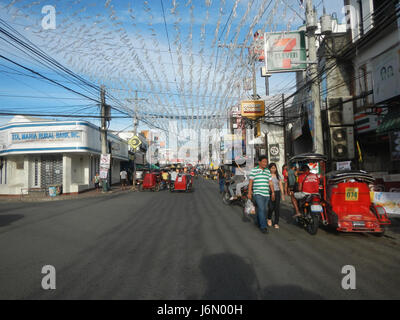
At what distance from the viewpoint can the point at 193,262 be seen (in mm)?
4445

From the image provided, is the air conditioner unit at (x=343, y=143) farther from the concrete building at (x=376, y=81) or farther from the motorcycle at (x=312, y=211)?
the motorcycle at (x=312, y=211)

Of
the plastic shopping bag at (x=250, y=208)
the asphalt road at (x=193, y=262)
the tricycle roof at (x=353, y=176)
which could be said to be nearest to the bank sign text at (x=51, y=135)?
the asphalt road at (x=193, y=262)

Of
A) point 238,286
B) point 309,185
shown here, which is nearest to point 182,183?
point 309,185

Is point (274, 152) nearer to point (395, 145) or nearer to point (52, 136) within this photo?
point (395, 145)

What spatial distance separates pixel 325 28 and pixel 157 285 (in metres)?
11.9

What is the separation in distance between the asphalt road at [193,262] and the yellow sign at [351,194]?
0.83 metres

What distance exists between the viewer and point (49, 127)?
20797 mm

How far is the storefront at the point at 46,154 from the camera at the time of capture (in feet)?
68.0

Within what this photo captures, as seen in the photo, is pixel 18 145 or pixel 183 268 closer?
pixel 183 268

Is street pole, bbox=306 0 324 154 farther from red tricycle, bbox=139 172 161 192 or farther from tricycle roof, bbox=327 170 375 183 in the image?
red tricycle, bbox=139 172 161 192

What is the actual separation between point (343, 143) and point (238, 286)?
14.6 m

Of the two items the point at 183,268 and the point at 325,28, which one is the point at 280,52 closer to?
the point at 325,28

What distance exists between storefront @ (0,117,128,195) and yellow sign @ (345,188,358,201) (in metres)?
18.9
